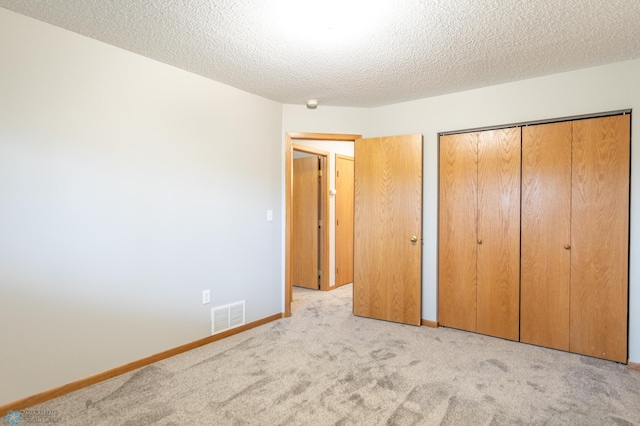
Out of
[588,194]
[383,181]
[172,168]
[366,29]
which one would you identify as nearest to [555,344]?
[588,194]

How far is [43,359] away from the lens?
2.18 meters

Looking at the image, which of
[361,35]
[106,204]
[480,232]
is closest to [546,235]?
[480,232]

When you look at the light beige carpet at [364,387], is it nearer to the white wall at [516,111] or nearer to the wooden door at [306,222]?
the white wall at [516,111]

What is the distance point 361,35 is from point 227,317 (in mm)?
2600

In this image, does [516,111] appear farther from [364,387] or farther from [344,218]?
[344,218]

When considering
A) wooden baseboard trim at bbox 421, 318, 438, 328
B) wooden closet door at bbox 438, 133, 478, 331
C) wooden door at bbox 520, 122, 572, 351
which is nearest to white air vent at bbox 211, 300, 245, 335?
wooden baseboard trim at bbox 421, 318, 438, 328

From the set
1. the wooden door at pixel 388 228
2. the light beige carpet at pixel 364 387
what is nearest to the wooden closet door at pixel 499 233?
the light beige carpet at pixel 364 387

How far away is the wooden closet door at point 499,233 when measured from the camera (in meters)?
3.17

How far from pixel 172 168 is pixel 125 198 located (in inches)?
17.6

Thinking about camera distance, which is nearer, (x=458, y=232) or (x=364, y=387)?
(x=364, y=387)

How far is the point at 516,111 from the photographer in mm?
3176

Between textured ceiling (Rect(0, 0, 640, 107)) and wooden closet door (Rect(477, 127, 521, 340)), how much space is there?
61cm

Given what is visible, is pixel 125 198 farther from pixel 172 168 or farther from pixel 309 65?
pixel 309 65

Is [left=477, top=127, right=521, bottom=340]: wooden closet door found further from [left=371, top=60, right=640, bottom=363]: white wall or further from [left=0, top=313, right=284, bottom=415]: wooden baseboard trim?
[left=0, top=313, right=284, bottom=415]: wooden baseboard trim
